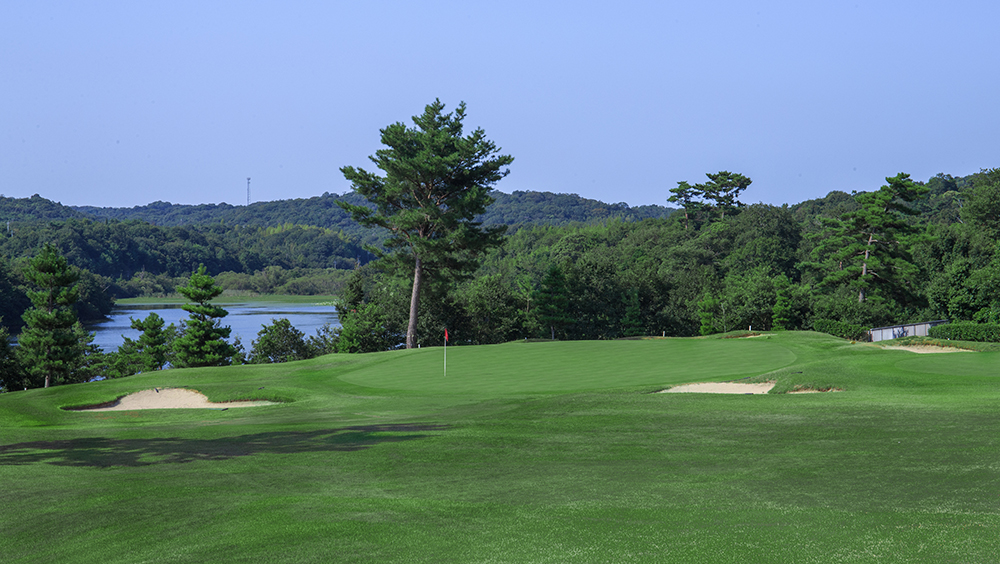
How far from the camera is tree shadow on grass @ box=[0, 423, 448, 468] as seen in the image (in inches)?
432

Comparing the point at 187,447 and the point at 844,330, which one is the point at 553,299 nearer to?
the point at 844,330

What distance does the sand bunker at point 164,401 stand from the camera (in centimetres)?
2120

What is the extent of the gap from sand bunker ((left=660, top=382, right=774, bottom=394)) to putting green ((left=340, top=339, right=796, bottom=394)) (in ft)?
2.34

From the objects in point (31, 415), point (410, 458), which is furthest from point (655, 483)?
point (31, 415)

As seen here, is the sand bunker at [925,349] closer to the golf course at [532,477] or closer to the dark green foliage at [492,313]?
the golf course at [532,477]

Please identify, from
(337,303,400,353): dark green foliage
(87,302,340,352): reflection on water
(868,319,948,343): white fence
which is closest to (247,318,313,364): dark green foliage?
(337,303,400,353): dark green foliage

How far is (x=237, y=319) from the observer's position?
13050 cm

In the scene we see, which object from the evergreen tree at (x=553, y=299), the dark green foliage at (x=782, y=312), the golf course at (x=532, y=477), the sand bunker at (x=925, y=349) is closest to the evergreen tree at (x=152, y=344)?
the evergreen tree at (x=553, y=299)

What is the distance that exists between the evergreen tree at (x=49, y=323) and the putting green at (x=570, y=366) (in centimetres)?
2741

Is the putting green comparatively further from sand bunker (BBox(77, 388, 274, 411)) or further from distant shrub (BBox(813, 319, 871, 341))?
distant shrub (BBox(813, 319, 871, 341))

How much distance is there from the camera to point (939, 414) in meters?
12.4

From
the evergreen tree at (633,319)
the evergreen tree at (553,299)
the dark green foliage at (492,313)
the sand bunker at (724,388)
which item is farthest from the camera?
the evergreen tree at (633,319)

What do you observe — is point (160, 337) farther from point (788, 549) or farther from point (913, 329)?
point (788, 549)

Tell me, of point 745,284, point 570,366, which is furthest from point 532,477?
point 745,284
